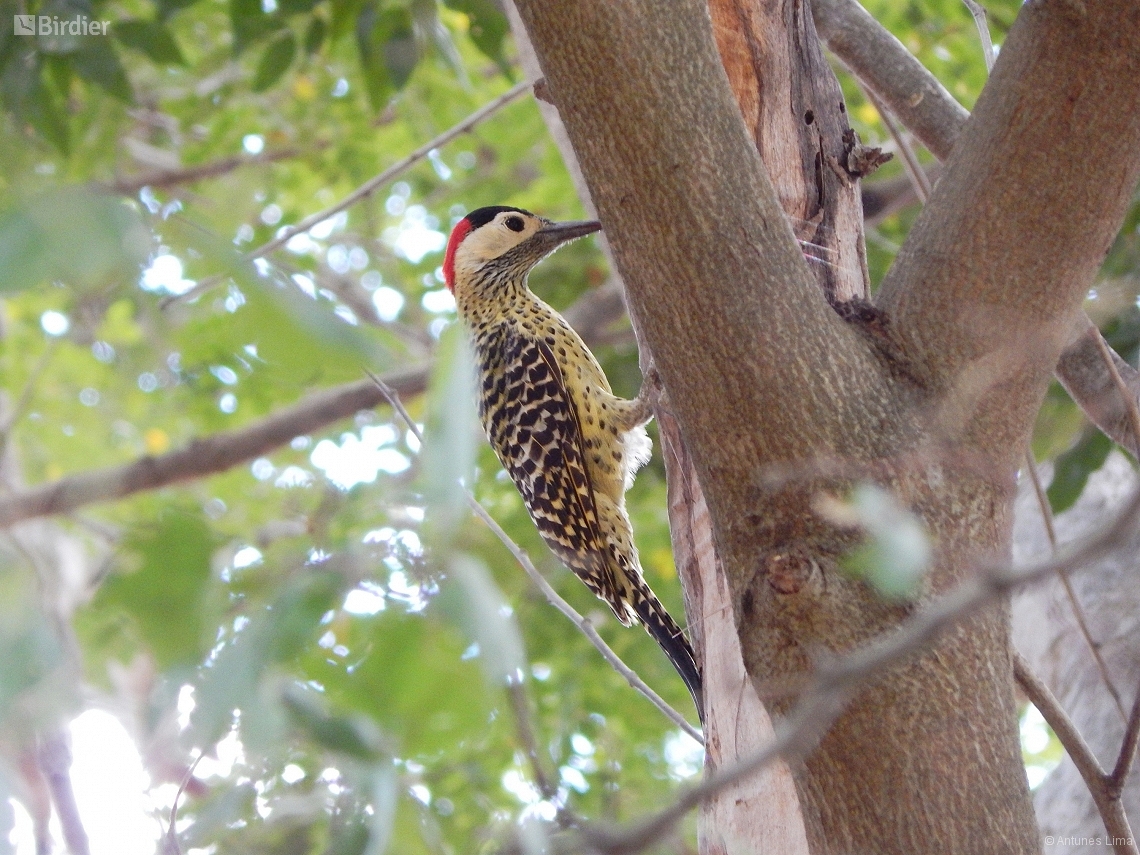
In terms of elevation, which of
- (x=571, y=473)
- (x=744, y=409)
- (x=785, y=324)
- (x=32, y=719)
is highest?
(x=785, y=324)

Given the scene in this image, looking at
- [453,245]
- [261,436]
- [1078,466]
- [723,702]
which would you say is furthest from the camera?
[261,436]

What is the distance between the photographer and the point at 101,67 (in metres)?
3.16

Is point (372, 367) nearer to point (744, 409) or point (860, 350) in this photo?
point (744, 409)

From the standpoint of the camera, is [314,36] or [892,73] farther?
[314,36]

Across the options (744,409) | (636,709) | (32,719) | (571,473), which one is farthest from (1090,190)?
(636,709)

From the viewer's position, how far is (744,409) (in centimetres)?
148

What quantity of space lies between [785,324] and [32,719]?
1008 millimetres

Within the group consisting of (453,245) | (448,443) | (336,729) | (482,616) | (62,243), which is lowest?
(336,729)

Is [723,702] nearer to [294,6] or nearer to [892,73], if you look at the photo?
[892,73]

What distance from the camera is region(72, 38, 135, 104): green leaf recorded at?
3.16 m

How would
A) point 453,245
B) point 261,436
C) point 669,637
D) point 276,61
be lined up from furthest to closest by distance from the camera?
1. point 261,436
2. point 453,245
3. point 276,61
4. point 669,637

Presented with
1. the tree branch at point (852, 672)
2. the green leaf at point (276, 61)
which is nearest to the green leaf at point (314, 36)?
the green leaf at point (276, 61)

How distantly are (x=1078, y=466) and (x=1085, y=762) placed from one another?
1927 millimetres

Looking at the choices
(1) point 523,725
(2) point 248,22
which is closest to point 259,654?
(1) point 523,725
